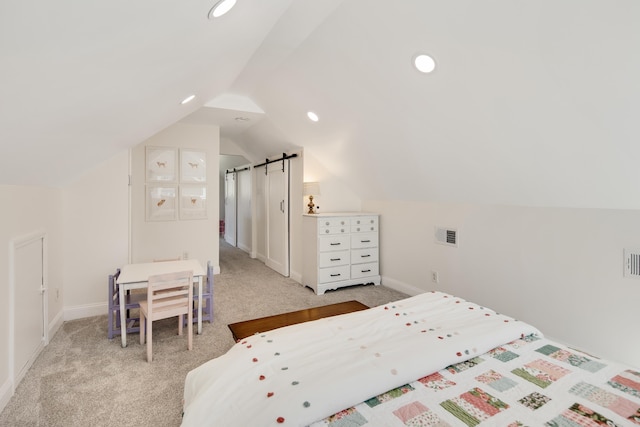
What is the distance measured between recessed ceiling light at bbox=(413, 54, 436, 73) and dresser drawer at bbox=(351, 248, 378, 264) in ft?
8.84

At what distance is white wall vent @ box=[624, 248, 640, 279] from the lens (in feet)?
7.20

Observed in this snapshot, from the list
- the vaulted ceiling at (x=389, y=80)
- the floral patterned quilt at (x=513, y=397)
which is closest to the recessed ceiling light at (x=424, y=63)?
the vaulted ceiling at (x=389, y=80)

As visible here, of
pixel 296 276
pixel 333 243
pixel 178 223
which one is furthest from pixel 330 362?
pixel 178 223

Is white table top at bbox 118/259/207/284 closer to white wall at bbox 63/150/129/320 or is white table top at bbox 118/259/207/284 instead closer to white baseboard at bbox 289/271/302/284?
white wall at bbox 63/150/129/320

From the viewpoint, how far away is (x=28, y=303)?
7.75ft

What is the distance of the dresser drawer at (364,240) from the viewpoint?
4.42 meters

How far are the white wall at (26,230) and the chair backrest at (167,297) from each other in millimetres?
807

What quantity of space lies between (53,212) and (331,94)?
9.37ft

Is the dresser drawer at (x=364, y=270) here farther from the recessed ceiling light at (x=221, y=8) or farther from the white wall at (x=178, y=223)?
the recessed ceiling light at (x=221, y=8)

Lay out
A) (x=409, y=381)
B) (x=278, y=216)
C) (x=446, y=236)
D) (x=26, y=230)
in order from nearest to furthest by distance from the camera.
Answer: (x=409, y=381) → (x=26, y=230) → (x=446, y=236) → (x=278, y=216)

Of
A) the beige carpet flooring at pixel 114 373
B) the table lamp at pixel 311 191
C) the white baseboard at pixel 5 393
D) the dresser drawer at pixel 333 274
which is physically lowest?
the beige carpet flooring at pixel 114 373

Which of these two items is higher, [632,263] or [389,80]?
[389,80]

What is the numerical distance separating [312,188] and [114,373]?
A: 297 cm

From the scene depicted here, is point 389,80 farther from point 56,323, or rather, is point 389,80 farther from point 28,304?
point 56,323
